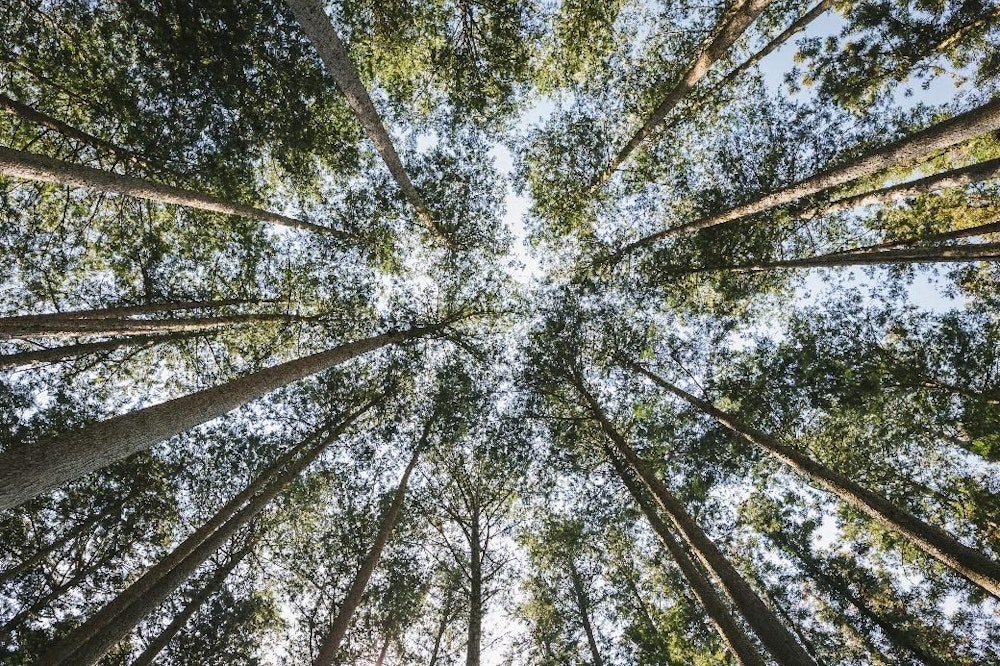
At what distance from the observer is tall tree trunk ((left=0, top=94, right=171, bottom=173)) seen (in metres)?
7.65

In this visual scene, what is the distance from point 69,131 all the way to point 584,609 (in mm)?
21724

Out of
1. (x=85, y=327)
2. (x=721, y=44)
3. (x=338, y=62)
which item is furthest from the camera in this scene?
(x=721, y=44)

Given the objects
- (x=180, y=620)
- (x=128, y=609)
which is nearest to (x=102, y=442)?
(x=128, y=609)

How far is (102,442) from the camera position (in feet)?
14.0

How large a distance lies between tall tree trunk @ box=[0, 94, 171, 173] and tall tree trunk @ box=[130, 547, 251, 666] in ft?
36.2

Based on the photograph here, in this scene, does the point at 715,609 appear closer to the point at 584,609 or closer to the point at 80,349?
the point at 584,609

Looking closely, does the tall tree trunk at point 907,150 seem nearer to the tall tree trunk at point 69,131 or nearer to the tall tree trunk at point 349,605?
the tall tree trunk at point 349,605

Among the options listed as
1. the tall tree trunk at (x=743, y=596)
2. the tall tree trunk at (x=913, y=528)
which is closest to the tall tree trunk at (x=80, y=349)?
the tall tree trunk at (x=743, y=596)

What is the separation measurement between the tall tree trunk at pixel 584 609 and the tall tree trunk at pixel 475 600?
5037 mm

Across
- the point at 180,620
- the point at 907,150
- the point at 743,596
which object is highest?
the point at 907,150

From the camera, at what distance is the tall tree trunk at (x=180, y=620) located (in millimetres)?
10227

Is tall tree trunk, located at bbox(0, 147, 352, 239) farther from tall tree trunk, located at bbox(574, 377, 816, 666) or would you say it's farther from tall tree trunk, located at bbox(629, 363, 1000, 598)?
tall tree trunk, located at bbox(629, 363, 1000, 598)

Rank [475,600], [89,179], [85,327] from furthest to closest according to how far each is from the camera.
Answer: [475,600] → [85,327] → [89,179]

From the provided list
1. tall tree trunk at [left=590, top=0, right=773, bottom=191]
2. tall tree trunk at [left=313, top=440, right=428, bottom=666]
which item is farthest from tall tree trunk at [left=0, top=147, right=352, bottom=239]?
tall tree trunk at [left=590, top=0, right=773, bottom=191]
